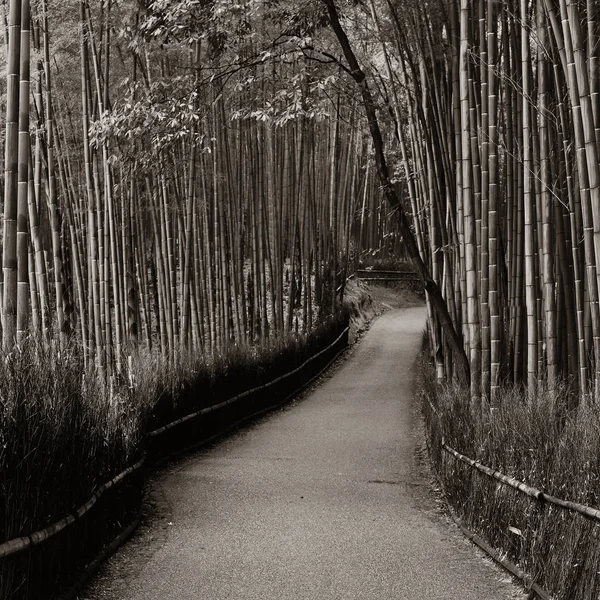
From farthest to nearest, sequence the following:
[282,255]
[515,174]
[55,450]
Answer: [282,255]
[515,174]
[55,450]

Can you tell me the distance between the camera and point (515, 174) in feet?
14.9

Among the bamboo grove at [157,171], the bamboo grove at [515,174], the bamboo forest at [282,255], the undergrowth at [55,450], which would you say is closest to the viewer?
the undergrowth at [55,450]

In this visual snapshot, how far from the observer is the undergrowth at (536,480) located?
253 cm

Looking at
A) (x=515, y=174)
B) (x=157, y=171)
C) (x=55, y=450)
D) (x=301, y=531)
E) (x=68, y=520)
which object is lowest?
(x=301, y=531)

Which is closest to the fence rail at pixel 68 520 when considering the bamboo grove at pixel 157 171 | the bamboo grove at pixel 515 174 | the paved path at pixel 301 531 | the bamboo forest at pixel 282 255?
the bamboo forest at pixel 282 255

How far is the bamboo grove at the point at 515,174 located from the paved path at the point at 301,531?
85cm

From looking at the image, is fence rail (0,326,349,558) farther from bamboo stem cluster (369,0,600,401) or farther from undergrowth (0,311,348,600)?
bamboo stem cluster (369,0,600,401)

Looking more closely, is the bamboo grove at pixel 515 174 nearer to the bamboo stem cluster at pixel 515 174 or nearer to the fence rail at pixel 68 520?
the bamboo stem cluster at pixel 515 174

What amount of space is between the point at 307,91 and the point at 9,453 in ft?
13.0

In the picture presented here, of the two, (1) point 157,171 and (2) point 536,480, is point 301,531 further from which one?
(1) point 157,171

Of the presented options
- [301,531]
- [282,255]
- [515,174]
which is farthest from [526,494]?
[282,255]

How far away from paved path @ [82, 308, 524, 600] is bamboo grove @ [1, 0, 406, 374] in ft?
2.99

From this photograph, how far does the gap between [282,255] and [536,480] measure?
22.1ft

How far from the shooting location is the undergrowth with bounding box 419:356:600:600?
253 centimetres
